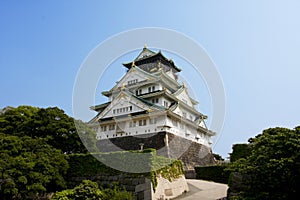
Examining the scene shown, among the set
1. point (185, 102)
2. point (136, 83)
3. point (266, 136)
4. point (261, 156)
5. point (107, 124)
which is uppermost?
point (136, 83)

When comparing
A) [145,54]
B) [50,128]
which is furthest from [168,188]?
[145,54]

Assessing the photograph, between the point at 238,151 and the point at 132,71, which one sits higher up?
the point at 132,71

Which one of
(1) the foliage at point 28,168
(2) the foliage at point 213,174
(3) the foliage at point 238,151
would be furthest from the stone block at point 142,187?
(3) the foliage at point 238,151

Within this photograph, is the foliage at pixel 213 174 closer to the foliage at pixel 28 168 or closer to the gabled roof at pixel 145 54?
the foliage at pixel 28 168

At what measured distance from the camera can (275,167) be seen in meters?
7.14

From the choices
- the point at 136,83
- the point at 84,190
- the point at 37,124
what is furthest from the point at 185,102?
the point at 84,190

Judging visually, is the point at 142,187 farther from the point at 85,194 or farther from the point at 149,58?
the point at 149,58

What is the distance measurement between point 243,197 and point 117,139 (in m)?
17.8

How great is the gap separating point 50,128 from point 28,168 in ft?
20.7

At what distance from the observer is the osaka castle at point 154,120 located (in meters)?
23.3

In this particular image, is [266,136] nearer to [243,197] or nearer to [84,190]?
[243,197]

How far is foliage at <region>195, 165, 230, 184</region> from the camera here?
20062 millimetres

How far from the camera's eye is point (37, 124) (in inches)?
695

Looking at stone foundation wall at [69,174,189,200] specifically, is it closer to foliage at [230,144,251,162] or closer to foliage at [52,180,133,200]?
foliage at [52,180,133,200]
